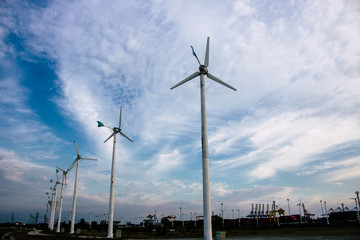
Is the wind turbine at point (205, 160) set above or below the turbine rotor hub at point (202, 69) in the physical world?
below

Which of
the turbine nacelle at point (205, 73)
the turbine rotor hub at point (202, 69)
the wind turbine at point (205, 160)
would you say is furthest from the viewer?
the turbine nacelle at point (205, 73)

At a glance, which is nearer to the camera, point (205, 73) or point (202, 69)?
point (202, 69)

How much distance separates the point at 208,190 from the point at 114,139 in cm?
4241

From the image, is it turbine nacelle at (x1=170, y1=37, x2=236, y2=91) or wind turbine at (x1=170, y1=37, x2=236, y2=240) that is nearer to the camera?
wind turbine at (x1=170, y1=37, x2=236, y2=240)

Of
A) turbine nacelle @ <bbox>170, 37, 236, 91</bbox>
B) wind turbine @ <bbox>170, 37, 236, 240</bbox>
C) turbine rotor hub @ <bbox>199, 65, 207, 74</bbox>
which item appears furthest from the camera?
turbine nacelle @ <bbox>170, 37, 236, 91</bbox>

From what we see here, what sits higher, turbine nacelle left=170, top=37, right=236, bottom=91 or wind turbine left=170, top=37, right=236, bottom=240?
turbine nacelle left=170, top=37, right=236, bottom=91

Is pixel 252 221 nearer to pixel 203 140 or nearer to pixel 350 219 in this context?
pixel 350 219

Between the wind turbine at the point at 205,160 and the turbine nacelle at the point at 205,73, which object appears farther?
the turbine nacelle at the point at 205,73

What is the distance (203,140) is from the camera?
3052cm

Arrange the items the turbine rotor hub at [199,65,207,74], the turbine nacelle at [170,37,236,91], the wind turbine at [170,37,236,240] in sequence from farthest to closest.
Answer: the turbine nacelle at [170,37,236,91], the turbine rotor hub at [199,65,207,74], the wind turbine at [170,37,236,240]

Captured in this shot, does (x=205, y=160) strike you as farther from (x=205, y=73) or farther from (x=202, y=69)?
(x=202, y=69)

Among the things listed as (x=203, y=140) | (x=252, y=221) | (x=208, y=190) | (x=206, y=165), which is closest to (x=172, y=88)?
(x=203, y=140)

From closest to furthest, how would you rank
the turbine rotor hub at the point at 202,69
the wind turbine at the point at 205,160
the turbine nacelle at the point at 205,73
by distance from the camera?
the wind turbine at the point at 205,160
the turbine rotor hub at the point at 202,69
the turbine nacelle at the point at 205,73

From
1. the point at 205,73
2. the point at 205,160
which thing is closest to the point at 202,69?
the point at 205,73
